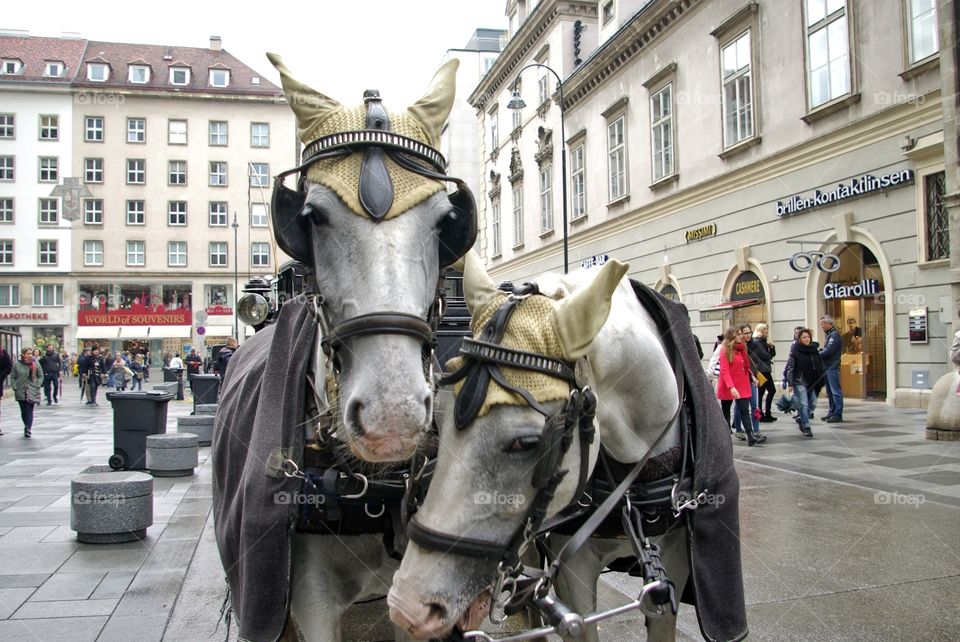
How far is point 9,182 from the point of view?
36938 millimetres

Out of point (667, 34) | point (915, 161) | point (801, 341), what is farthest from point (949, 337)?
point (667, 34)

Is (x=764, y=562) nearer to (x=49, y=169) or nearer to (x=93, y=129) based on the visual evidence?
(x=49, y=169)

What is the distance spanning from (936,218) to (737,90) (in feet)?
21.1

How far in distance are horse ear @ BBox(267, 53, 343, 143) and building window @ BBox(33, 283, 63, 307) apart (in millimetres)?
50441

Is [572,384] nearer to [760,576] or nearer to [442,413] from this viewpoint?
[442,413]

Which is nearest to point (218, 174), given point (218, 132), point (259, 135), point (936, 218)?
point (218, 132)

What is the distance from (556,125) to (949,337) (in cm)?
1895

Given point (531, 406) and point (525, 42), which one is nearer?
point (531, 406)

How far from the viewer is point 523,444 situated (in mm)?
1885

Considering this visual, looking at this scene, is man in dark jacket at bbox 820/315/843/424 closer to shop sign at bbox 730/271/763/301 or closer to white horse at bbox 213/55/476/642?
shop sign at bbox 730/271/763/301

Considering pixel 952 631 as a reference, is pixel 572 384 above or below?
above

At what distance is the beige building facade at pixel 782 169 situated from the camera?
42.0 ft

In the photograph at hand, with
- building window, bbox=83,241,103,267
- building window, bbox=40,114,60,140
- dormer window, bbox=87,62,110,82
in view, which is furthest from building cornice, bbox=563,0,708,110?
dormer window, bbox=87,62,110,82

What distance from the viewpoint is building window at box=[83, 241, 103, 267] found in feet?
148
